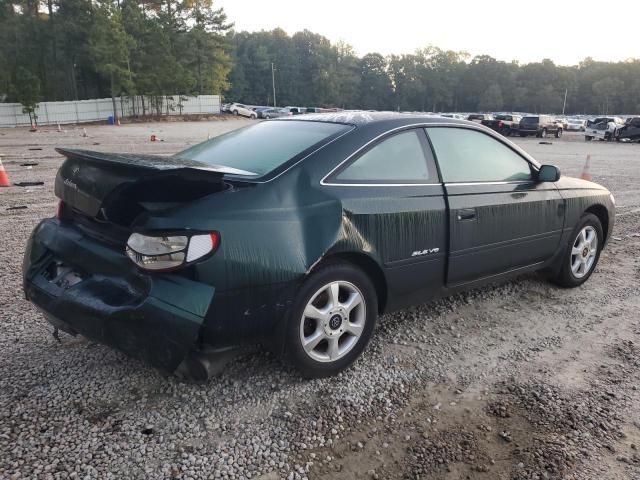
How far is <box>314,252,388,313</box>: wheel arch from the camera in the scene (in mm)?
2927

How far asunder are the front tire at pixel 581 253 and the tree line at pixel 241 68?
39.6 metres

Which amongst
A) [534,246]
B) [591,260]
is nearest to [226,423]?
[534,246]

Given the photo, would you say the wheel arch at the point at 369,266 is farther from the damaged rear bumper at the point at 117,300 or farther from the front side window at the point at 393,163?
the damaged rear bumper at the point at 117,300

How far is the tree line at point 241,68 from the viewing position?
1849 inches

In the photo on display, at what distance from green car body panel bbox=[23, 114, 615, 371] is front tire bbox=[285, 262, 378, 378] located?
81mm

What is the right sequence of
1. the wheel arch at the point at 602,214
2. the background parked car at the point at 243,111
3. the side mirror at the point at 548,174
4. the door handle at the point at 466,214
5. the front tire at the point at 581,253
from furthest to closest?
the background parked car at the point at 243,111, the wheel arch at the point at 602,214, the front tire at the point at 581,253, the side mirror at the point at 548,174, the door handle at the point at 466,214

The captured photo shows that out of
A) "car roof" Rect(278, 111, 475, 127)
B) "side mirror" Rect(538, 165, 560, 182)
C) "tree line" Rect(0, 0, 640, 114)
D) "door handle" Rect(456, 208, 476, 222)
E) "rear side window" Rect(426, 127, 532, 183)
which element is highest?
"tree line" Rect(0, 0, 640, 114)

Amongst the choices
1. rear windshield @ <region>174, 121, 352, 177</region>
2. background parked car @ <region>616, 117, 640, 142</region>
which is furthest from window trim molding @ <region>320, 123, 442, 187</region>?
background parked car @ <region>616, 117, 640, 142</region>

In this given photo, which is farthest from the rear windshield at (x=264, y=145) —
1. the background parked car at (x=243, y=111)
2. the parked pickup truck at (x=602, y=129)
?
the background parked car at (x=243, y=111)

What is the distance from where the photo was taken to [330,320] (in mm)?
2965

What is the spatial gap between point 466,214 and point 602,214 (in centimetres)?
218

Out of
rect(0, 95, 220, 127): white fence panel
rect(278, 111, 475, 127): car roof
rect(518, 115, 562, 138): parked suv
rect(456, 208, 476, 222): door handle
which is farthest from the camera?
rect(0, 95, 220, 127): white fence panel

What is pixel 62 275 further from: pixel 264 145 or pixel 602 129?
pixel 602 129

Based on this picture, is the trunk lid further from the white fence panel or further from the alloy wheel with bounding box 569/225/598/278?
the white fence panel
